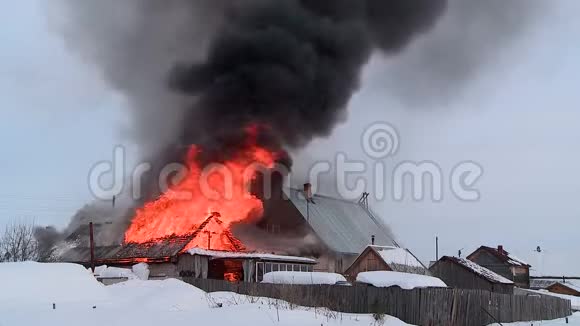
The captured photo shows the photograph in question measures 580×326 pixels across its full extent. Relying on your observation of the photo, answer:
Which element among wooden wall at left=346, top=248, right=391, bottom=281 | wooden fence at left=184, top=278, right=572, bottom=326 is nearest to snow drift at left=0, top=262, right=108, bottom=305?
wooden fence at left=184, top=278, right=572, bottom=326

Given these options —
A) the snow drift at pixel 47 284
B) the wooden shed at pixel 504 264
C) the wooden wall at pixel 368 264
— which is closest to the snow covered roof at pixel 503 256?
the wooden shed at pixel 504 264

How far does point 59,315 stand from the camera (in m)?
11.8

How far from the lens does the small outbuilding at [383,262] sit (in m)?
34.6

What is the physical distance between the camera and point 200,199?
36.7 metres

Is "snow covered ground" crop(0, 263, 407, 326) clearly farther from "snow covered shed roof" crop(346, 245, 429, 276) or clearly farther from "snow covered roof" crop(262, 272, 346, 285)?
"snow covered shed roof" crop(346, 245, 429, 276)

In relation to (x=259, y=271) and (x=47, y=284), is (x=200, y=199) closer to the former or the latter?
(x=259, y=271)

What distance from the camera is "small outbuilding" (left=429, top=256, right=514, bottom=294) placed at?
1420 inches

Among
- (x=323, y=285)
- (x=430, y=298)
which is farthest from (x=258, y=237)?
(x=430, y=298)

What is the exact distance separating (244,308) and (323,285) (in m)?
9.52

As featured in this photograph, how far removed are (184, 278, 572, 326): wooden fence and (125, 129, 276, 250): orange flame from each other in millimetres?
10886

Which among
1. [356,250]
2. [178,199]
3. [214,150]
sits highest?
[214,150]

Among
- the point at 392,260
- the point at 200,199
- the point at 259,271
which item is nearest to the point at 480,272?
the point at 392,260

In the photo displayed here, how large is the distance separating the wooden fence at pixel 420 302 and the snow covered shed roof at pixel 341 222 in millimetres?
18516

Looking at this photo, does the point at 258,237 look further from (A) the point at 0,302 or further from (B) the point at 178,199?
(A) the point at 0,302
